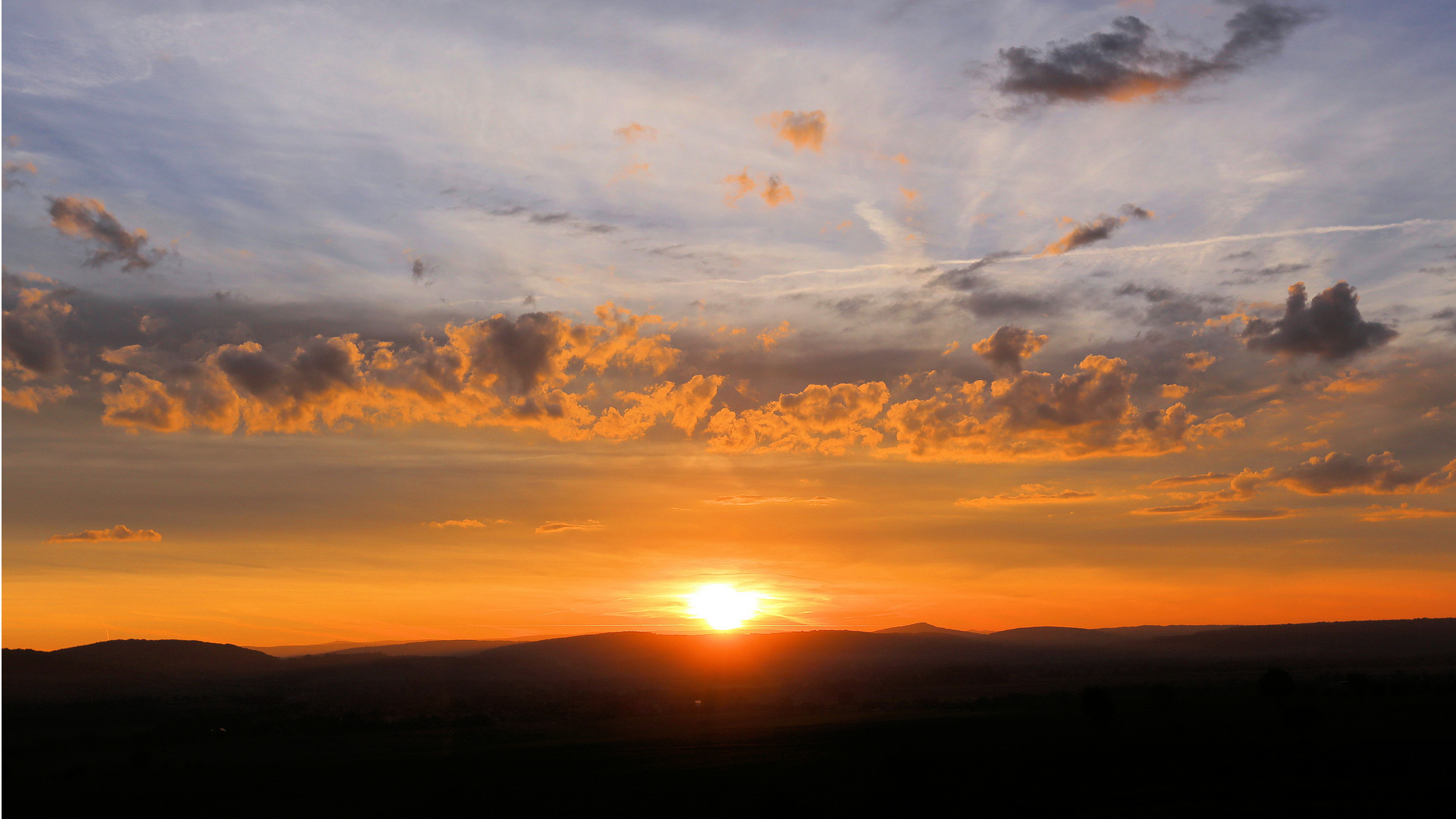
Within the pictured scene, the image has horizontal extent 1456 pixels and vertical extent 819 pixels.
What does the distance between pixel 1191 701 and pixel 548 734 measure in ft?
195

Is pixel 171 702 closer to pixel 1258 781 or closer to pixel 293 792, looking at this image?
pixel 293 792

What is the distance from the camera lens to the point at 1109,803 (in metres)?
42.4

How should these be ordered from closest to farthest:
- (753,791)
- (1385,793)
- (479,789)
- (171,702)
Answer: (1385,793) < (753,791) < (479,789) < (171,702)

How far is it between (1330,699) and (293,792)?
3292 inches

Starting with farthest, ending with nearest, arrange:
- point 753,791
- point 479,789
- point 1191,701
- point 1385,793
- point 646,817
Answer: point 1191,701 < point 479,789 < point 753,791 < point 646,817 < point 1385,793

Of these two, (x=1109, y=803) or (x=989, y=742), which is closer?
(x=1109, y=803)

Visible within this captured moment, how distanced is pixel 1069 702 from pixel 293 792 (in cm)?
7639

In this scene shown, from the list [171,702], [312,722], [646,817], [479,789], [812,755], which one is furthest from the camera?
[171,702]

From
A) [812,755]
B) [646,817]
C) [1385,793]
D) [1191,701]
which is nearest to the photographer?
[1385,793]

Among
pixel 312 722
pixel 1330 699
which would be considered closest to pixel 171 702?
pixel 312 722

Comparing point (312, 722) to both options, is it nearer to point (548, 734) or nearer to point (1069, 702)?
point (548, 734)

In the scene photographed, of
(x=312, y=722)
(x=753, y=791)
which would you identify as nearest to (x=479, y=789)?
(x=753, y=791)

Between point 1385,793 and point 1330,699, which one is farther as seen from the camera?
point 1330,699

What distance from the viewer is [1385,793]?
41.1 metres
